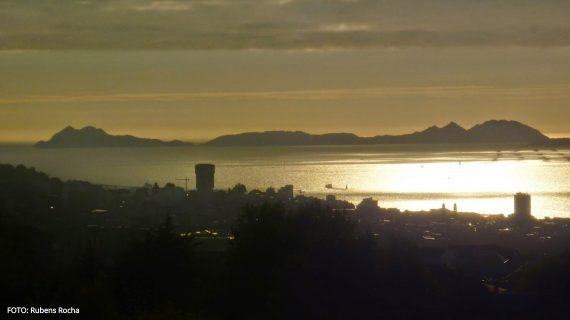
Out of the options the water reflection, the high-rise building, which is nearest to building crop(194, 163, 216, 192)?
the water reflection

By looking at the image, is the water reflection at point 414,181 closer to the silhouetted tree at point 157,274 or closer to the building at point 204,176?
the building at point 204,176

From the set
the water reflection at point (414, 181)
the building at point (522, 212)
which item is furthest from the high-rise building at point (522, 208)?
the water reflection at point (414, 181)

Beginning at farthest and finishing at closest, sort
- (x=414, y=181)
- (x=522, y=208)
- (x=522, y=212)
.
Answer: (x=414, y=181)
(x=522, y=208)
(x=522, y=212)

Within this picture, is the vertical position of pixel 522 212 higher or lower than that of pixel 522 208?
lower

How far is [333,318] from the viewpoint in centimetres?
1519

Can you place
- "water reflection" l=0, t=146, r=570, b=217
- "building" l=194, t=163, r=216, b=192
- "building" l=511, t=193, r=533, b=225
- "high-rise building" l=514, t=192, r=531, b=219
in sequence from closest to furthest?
"building" l=511, t=193, r=533, b=225
"high-rise building" l=514, t=192, r=531, b=219
"building" l=194, t=163, r=216, b=192
"water reflection" l=0, t=146, r=570, b=217

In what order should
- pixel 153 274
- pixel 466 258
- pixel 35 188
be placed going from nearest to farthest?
pixel 153 274
pixel 466 258
pixel 35 188

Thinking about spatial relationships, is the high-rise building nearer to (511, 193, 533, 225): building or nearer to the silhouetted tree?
(511, 193, 533, 225): building

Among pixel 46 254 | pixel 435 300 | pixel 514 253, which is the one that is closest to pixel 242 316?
pixel 435 300

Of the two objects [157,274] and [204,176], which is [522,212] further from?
[157,274]

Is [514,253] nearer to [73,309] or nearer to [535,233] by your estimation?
[535,233]

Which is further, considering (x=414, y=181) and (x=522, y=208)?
(x=414, y=181)

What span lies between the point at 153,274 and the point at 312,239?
500cm

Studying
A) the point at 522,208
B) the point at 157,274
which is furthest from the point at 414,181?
the point at 157,274
